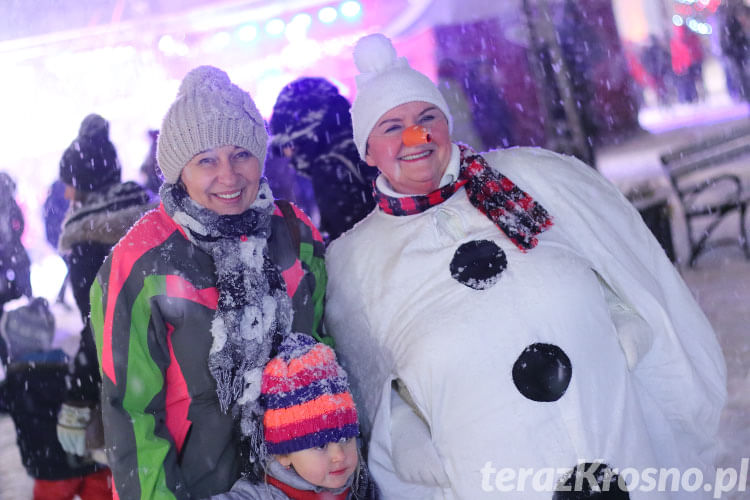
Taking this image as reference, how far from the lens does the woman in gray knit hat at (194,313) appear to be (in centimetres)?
195

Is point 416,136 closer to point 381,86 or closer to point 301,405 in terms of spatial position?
point 381,86

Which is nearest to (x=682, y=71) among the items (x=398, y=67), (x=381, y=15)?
(x=381, y=15)

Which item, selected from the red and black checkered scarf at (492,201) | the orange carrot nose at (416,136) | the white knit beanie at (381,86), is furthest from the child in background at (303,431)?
the white knit beanie at (381,86)

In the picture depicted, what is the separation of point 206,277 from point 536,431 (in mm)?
1017

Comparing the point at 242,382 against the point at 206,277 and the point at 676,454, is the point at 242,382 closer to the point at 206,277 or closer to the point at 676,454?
the point at 206,277

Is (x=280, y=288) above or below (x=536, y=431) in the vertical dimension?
above

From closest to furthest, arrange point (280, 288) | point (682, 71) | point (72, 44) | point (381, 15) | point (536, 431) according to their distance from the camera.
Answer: point (536, 431) → point (280, 288) → point (72, 44) → point (381, 15) → point (682, 71)

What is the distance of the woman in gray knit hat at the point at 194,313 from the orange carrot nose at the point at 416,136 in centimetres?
48

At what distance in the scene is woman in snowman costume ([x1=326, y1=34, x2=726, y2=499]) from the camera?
203 cm

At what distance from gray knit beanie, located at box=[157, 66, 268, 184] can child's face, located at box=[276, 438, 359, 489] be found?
0.87 m

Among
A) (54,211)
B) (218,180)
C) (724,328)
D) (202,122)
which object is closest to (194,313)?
(218,180)

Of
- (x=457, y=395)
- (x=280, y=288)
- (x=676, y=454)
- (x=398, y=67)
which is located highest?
(x=398, y=67)

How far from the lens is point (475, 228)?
2.29 meters

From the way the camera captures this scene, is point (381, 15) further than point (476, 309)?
Yes
